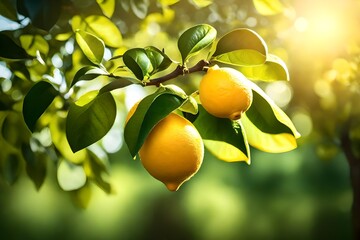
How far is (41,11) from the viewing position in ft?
3.76

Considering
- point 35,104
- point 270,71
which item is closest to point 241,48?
point 270,71

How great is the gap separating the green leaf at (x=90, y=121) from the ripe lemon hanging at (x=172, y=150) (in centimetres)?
4

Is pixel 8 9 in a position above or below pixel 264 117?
below

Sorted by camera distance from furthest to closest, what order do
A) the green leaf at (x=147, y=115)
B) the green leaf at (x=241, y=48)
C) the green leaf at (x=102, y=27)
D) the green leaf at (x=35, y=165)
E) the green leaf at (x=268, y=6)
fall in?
the green leaf at (x=35, y=165) < the green leaf at (x=102, y=27) < the green leaf at (x=268, y=6) < the green leaf at (x=241, y=48) < the green leaf at (x=147, y=115)

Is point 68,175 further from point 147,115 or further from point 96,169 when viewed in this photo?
point 147,115

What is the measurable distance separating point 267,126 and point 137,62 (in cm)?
21


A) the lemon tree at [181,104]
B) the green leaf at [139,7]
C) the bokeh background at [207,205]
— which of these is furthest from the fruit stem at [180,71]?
the bokeh background at [207,205]

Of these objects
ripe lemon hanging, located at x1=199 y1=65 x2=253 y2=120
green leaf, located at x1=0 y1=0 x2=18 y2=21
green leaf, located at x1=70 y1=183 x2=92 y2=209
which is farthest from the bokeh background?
ripe lemon hanging, located at x1=199 y1=65 x2=253 y2=120

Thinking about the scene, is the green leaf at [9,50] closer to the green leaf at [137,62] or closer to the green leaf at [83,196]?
the green leaf at [137,62]

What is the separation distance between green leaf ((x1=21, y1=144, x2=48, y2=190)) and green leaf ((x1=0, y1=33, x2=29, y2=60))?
0.60 metres

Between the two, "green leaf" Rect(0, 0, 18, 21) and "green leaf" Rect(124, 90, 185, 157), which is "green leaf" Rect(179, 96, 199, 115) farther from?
"green leaf" Rect(0, 0, 18, 21)

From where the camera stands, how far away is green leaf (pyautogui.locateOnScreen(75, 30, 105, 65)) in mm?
899

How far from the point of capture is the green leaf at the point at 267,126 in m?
0.87

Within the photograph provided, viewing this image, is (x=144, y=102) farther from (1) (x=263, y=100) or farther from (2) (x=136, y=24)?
(2) (x=136, y=24)
